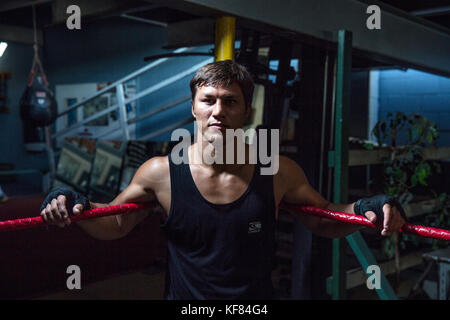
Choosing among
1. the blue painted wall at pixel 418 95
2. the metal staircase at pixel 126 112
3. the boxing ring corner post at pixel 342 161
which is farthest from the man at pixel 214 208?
the metal staircase at pixel 126 112

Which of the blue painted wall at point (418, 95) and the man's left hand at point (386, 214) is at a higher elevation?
the blue painted wall at point (418, 95)

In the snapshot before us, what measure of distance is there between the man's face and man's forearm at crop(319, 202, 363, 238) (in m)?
0.48

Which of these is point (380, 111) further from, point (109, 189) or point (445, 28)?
point (109, 189)

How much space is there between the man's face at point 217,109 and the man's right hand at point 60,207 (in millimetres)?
436

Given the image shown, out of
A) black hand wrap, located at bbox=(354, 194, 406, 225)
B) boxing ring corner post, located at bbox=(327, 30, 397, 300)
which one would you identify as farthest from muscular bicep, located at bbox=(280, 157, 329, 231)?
boxing ring corner post, located at bbox=(327, 30, 397, 300)

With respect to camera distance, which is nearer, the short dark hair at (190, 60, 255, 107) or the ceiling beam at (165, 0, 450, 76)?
the short dark hair at (190, 60, 255, 107)

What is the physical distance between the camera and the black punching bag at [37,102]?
5242 mm

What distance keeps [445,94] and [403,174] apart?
3.96 ft

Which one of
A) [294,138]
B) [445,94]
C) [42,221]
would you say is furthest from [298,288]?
[445,94]

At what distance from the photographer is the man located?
1420 mm

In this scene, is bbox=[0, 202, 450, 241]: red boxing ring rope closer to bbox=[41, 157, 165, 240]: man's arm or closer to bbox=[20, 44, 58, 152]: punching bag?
bbox=[41, 157, 165, 240]: man's arm

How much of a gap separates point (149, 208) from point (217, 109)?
0.42 meters

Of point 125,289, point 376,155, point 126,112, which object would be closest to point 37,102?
point 126,112

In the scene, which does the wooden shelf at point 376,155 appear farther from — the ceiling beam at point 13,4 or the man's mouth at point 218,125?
the ceiling beam at point 13,4
